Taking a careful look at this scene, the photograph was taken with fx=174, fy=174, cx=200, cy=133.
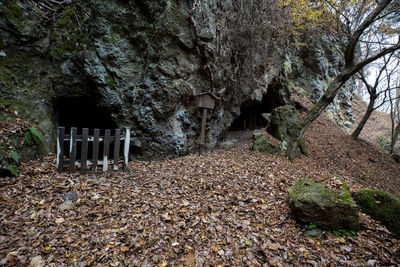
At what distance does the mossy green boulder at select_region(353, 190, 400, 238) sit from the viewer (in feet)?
10.5

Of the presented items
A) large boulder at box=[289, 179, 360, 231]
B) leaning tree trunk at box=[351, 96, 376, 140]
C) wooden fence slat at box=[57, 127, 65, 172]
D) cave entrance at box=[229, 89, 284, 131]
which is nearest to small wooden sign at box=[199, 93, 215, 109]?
wooden fence slat at box=[57, 127, 65, 172]

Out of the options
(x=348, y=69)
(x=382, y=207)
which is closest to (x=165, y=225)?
(x=382, y=207)

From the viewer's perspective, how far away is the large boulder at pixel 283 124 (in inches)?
341

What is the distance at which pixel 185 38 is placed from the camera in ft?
23.9

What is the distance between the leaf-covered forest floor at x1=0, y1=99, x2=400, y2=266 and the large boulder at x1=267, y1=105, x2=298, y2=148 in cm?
405

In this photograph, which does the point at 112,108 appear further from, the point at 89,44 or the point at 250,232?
the point at 250,232

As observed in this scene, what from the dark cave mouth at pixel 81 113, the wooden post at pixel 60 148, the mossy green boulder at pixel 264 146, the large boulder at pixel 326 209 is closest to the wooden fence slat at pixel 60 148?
the wooden post at pixel 60 148

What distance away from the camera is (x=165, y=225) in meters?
3.23

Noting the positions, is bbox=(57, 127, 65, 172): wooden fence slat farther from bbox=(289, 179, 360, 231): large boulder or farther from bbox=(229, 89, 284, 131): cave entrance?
bbox=(229, 89, 284, 131): cave entrance

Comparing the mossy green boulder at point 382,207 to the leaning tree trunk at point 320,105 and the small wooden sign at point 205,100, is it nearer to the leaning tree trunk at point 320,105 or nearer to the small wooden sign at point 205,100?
the leaning tree trunk at point 320,105

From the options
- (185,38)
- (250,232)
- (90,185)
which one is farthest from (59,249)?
(185,38)

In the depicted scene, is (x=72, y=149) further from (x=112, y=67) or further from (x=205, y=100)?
(x=205, y=100)

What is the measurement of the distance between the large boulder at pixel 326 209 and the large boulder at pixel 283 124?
17.5 ft

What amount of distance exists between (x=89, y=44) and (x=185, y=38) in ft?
11.9
